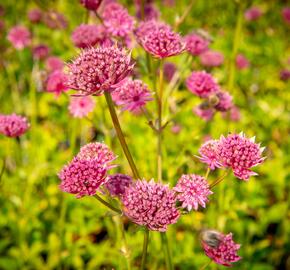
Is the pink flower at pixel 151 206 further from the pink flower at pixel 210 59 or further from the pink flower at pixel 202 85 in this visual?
the pink flower at pixel 210 59

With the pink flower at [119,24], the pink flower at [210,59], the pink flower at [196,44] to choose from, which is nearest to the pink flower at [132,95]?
the pink flower at [119,24]

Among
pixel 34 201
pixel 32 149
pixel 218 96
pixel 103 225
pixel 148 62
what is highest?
pixel 148 62

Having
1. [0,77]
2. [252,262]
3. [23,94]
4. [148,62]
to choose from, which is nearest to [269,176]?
[252,262]

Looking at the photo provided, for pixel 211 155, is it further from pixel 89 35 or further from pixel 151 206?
pixel 89 35

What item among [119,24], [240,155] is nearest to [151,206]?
[240,155]

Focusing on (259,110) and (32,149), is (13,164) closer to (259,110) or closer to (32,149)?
(32,149)
